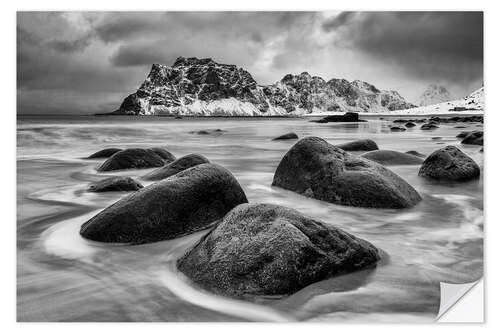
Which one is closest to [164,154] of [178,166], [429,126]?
[178,166]

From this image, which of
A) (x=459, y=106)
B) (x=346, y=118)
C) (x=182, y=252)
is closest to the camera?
(x=182, y=252)

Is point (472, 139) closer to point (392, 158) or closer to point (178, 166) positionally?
point (392, 158)

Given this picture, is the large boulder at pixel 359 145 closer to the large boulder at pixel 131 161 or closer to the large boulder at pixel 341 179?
the large boulder at pixel 341 179

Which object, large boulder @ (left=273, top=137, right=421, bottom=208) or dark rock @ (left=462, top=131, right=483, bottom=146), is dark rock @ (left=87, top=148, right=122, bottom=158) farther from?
dark rock @ (left=462, top=131, right=483, bottom=146)

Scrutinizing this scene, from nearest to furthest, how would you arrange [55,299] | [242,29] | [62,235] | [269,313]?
1. [269,313]
2. [55,299]
3. [62,235]
4. [242,29]

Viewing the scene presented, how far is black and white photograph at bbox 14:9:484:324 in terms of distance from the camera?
2.81m

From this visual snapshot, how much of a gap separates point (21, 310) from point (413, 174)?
215 inches

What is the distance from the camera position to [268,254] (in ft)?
8.82

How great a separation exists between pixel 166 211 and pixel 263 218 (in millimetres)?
1165

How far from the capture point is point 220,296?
2738mm

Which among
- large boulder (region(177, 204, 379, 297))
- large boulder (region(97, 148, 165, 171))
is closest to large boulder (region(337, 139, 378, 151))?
large boulder (region(97, 148, 165, 171))
